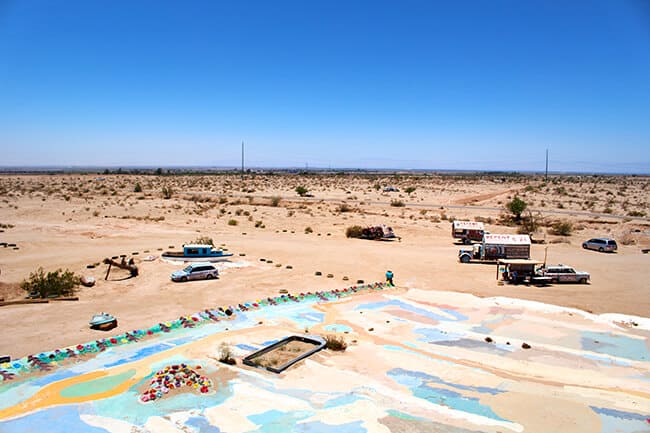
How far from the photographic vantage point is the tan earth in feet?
74.0

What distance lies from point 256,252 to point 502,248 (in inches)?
709

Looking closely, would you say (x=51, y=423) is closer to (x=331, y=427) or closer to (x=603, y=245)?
(x=331, y=427)

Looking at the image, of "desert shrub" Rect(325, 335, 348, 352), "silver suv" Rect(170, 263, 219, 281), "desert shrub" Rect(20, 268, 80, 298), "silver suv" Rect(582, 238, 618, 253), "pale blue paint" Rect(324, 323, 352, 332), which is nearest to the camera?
"desert shrub" Rect(325, 335, 348, 352)

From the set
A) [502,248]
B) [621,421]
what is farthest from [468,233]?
[621,421]

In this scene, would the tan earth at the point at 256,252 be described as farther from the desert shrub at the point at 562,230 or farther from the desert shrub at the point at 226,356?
the desert shrub at the point at 226,356

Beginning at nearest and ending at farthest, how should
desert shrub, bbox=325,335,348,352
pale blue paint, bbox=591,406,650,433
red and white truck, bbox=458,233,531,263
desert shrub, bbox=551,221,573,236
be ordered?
pale blue paint, bbox=591,406,650,433
desert shrub, bbox=325,335,348,352
red and white truck, bbox=458,233,531,263
desert shrub, bbox=551,221,573,236

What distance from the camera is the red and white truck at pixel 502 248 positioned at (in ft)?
104

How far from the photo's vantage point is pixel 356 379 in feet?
48.1

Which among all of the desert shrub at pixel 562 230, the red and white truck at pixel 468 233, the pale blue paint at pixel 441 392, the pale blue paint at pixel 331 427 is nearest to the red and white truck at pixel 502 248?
the red and white truck at pixel 468 233

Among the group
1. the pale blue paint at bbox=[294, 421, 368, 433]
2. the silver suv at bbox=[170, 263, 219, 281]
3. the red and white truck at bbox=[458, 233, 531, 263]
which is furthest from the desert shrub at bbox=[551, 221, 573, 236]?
the pale blue paint at bbox=[294, 421, 368, 433]

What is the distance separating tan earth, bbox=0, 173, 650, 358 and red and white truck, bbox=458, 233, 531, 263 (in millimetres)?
973

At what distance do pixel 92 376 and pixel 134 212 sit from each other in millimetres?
44086

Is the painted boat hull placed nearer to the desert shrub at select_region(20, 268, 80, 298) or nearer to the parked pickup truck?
the desert shrub at select_region(20, 268, 80, 298)

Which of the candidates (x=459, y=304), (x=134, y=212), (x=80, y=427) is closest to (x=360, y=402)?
(x=80, y=427)
